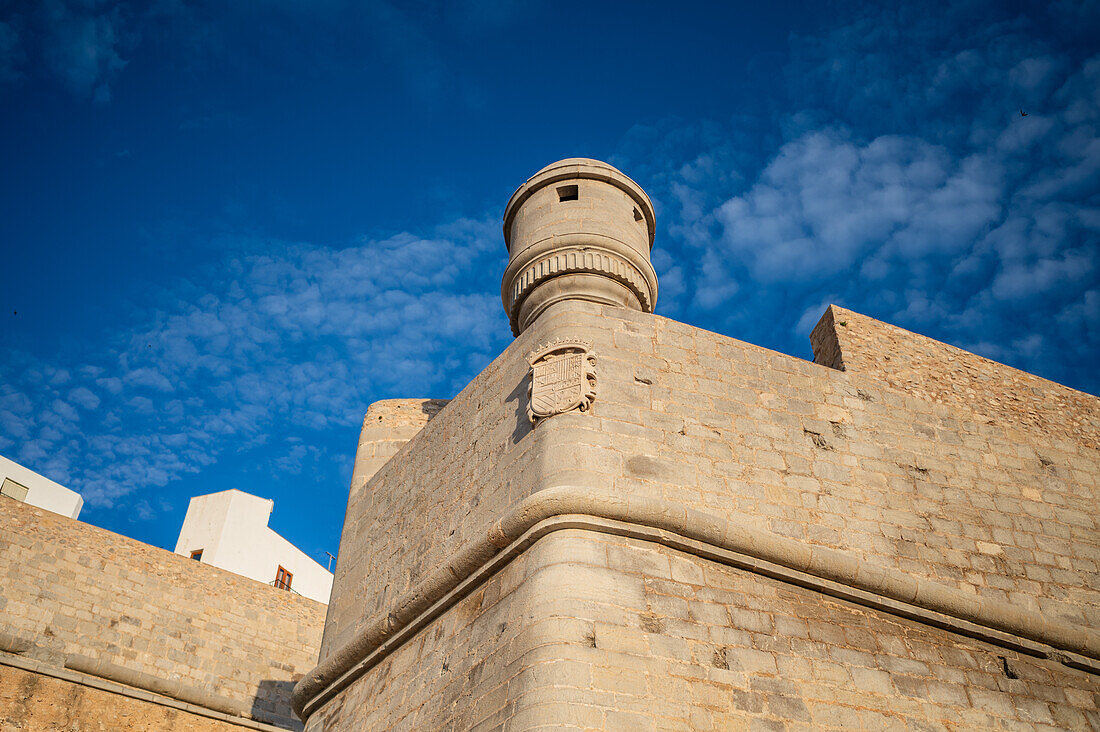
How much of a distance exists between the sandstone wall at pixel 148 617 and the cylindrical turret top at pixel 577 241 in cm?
570

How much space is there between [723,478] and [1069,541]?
273 centimetres

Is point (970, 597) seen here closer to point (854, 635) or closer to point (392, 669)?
point (854, 635)

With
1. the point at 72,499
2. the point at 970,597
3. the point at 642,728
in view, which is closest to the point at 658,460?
the point at 642,728

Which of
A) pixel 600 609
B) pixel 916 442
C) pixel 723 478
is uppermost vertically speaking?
pixel 916 442

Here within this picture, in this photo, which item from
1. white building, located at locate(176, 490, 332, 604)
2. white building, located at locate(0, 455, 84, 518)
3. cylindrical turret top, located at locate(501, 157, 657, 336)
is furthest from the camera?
white building, located at locate(176, 490, 332, 604)

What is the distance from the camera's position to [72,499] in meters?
24.1

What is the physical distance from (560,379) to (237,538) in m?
21.7

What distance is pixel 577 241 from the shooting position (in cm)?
728

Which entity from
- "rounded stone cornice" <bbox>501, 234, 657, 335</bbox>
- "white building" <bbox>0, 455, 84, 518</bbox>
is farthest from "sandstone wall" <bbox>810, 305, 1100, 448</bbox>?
"white building" <bbox>0, 455, 84, 518</bbox>

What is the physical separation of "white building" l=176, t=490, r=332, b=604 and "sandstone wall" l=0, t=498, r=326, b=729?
12837 millimetres

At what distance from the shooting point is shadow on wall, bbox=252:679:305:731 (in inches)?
481

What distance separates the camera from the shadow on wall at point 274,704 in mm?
12211

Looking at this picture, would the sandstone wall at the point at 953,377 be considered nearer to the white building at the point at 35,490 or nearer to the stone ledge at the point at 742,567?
the stone ledge at the point at 742,567

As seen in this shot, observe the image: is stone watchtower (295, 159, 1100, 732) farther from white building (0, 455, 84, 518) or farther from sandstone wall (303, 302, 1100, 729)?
white building (0, 455, 84, 518)
